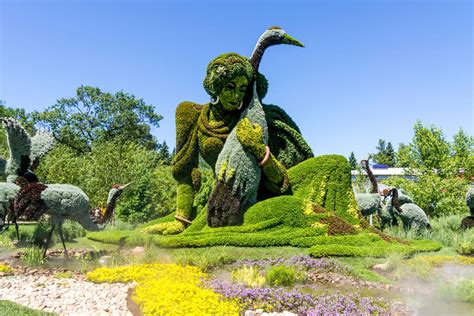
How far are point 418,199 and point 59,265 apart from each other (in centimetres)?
1631

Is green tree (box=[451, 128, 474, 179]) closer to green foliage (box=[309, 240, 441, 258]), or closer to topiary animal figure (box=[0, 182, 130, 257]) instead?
green foliage (box=[309, 240, 441, 258])

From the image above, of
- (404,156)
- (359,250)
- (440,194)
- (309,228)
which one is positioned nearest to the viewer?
(359,250)

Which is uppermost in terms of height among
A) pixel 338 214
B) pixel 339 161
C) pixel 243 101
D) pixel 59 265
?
pixel 243 101

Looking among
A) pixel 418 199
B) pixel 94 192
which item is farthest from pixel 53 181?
pixel 418 199

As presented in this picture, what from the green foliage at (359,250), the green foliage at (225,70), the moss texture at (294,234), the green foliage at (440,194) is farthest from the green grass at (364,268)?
the green foliage at (440,194)

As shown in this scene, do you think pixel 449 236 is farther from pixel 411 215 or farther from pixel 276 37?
pixel 276 37

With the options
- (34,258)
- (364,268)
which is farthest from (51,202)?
(364,268)

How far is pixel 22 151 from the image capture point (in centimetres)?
1170

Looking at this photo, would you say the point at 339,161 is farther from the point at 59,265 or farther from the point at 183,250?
the point at 59,265

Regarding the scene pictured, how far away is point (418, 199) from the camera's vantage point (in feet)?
60.9

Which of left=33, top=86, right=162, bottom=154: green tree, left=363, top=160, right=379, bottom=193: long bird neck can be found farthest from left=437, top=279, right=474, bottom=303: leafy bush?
left=33, top=86, right=162, bottom=154: green tree

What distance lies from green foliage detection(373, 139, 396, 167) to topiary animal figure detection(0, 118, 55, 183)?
55.1 m

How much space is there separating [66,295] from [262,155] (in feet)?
19.3

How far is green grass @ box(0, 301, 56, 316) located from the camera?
16.9 feet
